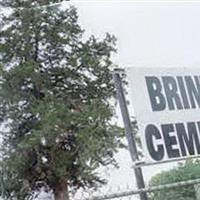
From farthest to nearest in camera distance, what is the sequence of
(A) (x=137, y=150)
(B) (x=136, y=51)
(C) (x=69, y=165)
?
(B) (x=136, y=51) < (A) (x=137, y=150) < (C) (x=69, y=165)

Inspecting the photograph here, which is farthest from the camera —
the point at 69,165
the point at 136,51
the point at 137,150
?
the point at 136,51

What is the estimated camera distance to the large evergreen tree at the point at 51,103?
3.09 metres

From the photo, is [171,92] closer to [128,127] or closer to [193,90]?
[193,90]

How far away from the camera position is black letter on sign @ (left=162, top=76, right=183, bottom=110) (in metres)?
3.58

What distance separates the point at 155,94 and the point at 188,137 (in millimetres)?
283

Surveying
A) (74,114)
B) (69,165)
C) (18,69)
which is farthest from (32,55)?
(69,165)

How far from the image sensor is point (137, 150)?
3.37 meters

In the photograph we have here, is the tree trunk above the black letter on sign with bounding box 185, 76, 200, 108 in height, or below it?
below

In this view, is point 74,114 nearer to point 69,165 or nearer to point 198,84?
point 69,165

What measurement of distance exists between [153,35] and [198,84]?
1.15 ft

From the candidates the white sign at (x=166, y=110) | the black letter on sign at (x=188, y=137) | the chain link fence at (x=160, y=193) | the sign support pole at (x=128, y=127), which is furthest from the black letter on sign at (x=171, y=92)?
the chain link fence at (x=160, y=193)

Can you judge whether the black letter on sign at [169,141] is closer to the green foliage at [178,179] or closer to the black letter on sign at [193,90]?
the green foliage at [178,179]

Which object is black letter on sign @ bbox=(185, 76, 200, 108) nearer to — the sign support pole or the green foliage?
the green foliage

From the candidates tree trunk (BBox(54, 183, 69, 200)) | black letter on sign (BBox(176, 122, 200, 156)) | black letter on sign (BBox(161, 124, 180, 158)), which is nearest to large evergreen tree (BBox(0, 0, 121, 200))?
tree trunk (BBox(54, 183, 69, 200))
